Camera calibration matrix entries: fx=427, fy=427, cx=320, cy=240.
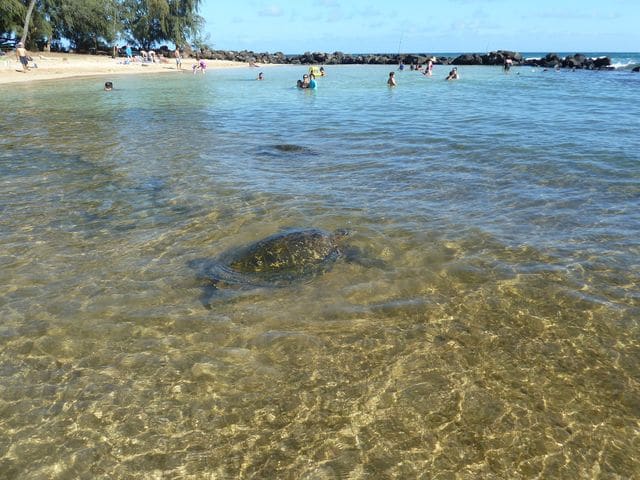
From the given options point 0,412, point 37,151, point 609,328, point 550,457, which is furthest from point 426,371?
point 37,151

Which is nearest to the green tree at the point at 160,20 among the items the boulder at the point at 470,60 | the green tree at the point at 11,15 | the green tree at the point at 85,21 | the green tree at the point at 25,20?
the green tree at the point at 85,21

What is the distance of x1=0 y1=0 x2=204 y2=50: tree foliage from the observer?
48.7 meters

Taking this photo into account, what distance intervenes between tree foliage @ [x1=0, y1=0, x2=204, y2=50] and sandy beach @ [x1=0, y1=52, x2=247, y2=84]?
340 centimetres

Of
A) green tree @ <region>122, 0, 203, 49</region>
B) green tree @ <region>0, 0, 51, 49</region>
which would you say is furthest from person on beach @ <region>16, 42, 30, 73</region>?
green tree @ <region>122, 0, 203, 49</region>

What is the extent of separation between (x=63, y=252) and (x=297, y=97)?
2479 cm

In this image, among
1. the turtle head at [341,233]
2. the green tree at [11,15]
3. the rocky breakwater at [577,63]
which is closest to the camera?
the turtle head at [341,233]

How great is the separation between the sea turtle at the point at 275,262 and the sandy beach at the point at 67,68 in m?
39.7

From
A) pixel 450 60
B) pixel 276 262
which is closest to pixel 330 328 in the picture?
pixel 276 262

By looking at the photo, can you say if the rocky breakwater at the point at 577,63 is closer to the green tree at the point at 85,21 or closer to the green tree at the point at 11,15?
the green tree at the point at 85,21

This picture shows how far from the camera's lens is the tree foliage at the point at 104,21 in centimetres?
4869

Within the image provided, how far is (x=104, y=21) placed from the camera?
57.3 metres

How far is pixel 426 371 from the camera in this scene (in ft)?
14.2

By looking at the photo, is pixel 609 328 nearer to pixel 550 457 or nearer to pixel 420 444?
pixel 550 457

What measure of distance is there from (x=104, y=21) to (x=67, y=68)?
15732 millimetres
